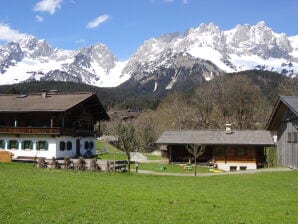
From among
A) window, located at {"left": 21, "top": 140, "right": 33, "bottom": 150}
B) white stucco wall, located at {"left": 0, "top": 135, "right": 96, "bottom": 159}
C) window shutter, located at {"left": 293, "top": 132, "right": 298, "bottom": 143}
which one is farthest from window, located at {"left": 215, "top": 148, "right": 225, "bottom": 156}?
window, located at {"left": 21, "top": 140, "right": 33, "bottom": 150}

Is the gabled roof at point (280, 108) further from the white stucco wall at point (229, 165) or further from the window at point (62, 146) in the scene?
the window at point (62, 146)

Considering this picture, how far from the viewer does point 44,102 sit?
50.3 m

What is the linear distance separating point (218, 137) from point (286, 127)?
11.3 meters

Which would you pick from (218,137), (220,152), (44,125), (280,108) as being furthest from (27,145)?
(280,108)

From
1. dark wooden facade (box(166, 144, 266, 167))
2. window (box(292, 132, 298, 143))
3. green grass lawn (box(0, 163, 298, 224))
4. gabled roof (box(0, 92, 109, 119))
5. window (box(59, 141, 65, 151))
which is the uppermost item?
gabled roof (box(0, 92, 109, 119))

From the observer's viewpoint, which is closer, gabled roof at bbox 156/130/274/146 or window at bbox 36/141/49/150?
gabled roof at bbox 156/130/274/146

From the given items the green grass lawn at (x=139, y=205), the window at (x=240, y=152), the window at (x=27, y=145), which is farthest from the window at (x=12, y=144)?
the green grass lawn at (x=139, y=205)

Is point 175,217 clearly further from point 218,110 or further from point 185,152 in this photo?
point 218,110

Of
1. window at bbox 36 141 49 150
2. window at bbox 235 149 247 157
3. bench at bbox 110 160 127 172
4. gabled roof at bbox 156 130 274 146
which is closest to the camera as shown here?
bench at bbox 110 160 127 172

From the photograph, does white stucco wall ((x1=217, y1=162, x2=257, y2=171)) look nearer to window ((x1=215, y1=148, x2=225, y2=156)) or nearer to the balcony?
window ((x1=215, y1=148, x2=225, y2=156))

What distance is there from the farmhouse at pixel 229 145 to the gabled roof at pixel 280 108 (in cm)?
507

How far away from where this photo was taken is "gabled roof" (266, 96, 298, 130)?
35.4m

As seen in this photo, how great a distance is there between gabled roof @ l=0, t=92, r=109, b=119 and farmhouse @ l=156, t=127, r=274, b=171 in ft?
34.6

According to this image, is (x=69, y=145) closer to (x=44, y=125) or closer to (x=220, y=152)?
A: (x=44, y=125)
